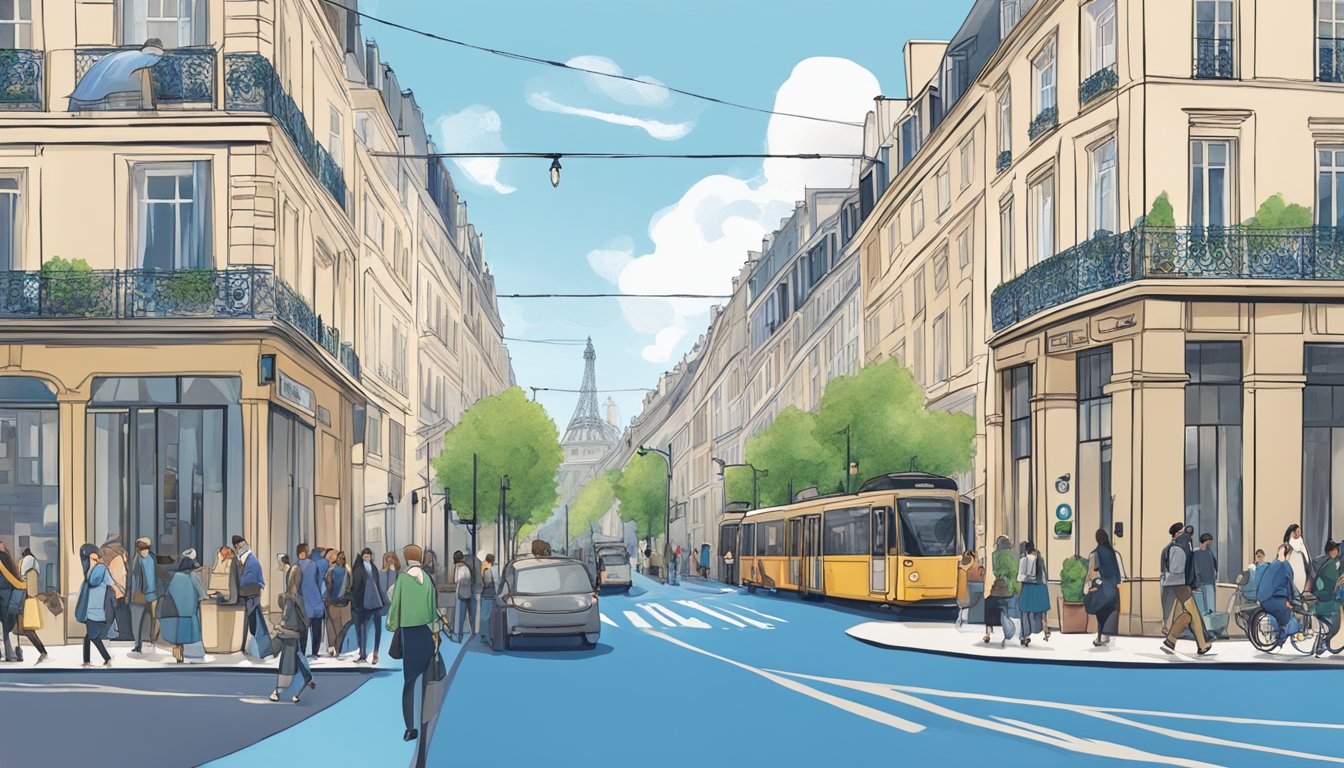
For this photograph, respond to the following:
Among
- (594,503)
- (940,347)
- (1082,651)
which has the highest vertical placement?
(940,347)

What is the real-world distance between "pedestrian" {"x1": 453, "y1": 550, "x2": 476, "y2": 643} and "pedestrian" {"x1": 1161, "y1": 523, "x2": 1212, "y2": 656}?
11.7 meters

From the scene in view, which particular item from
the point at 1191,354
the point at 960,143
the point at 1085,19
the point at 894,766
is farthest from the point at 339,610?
the point at 960,143

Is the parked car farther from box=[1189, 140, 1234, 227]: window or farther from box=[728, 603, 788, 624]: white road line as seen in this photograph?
box=[1189, 140, 1234, 227]: window

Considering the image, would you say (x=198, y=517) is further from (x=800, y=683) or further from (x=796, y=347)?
(x=796, y=347)

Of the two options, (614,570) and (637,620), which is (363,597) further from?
(614,570)

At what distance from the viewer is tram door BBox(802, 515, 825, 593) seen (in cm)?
4066

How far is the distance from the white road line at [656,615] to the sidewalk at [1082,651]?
577 centimetres

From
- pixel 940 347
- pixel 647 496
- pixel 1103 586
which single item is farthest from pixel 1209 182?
pixel 647 496

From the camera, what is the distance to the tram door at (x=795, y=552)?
4366cm

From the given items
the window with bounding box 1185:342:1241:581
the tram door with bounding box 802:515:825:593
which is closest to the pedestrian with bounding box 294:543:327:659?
the window with bounding box 1185:342:1241:581

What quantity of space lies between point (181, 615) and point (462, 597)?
604cm

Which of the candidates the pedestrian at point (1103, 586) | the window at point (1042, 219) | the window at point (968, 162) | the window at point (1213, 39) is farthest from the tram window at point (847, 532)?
the window at point (1213, 39)

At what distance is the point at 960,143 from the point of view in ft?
129

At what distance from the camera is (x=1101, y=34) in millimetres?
28094
